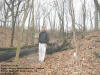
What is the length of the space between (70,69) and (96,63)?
1488 millimetres

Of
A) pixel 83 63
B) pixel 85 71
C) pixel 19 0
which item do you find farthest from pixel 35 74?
pixel 19 0

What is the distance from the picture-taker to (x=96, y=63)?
292 inches

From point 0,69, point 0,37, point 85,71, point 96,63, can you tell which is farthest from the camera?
point 0,37

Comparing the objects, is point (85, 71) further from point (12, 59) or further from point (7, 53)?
point (7, 53)

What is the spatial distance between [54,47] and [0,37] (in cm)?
1814

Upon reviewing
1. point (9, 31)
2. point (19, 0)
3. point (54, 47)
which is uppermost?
point (19, 0)

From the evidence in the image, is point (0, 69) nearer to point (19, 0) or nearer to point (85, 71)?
point (85, 71)

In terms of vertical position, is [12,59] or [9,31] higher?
[9,31]

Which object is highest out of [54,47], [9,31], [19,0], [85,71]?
[19,0]

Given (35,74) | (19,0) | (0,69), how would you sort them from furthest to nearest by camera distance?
(19,0) → (35,74) → (0,69)

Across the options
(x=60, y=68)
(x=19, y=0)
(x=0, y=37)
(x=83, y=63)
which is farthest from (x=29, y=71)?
(x=0, y=37)

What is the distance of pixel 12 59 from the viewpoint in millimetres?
9039

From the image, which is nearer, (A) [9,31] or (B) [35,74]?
(B) [35,74]

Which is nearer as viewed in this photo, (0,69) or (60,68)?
(0,69)
